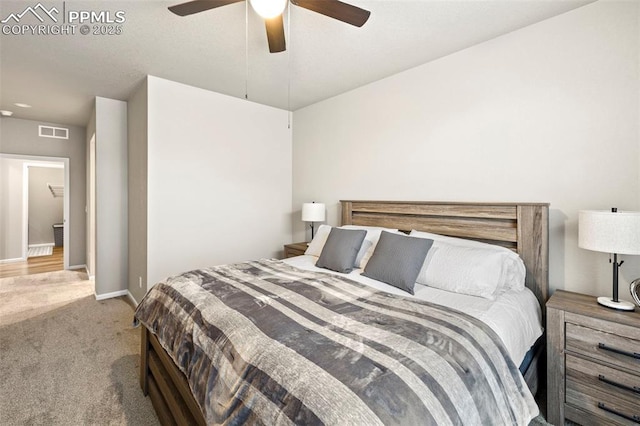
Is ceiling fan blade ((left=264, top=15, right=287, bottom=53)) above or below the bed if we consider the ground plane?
above

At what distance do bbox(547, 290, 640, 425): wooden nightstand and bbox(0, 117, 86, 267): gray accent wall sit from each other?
7026mm

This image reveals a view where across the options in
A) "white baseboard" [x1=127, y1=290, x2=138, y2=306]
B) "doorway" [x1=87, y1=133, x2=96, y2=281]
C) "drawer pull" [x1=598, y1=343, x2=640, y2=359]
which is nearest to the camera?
"drawer pull" [x1=598, y1=343, x2=640, y2=359]

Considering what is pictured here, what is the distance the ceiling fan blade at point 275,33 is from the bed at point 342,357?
1.73 m

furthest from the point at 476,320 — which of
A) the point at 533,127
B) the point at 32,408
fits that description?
the point at 32,408

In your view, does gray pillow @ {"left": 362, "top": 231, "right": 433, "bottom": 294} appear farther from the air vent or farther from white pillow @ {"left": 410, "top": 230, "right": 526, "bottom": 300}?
the air vent

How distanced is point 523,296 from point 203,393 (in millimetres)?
2026

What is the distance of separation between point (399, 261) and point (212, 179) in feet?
8.47

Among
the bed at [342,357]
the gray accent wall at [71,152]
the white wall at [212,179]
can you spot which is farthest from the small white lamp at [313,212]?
the gray accent wall at [71,152]

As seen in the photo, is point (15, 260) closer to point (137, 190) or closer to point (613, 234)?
point (137, 190)

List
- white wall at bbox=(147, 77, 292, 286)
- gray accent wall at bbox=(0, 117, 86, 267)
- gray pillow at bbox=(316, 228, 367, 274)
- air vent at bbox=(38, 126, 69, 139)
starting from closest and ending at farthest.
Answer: gray pillow at bbox=(316, 228, 367, 274)
white wall at bbox=(147, 77, 292, 286)
gray accent wall at bbox=(0, 117, 86, 267)
air vent at bbox=(38, 126, 69, 139)

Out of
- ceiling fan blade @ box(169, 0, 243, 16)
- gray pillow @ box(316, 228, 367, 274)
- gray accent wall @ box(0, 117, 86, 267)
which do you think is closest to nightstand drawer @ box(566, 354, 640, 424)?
gray pillow @ box(316, 228, 367, 274)

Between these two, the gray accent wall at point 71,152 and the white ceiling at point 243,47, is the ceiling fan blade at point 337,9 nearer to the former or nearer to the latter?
the white ceiling at point 243,47

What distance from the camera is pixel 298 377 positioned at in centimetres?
97

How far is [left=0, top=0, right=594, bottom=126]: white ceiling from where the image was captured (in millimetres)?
2070
